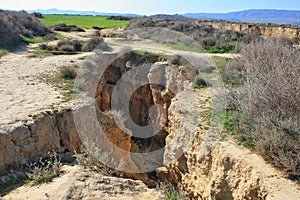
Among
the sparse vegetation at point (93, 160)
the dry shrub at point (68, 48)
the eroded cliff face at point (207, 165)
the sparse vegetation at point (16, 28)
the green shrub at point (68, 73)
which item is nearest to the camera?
the eroded cliff face at point (207, 165)

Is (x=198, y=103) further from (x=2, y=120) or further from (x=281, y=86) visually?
(x=2, y=120)

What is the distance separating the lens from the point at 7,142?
19.5ft

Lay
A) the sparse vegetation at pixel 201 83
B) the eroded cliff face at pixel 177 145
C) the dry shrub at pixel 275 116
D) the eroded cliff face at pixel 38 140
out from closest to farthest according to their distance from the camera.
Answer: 1. the dry shrub at pixel 275 116
2. the eroded cliff face at pixel 177 145
3. the eroded cliff face at pixel 38 140
4. the sparse vegetation at pixel 201 83

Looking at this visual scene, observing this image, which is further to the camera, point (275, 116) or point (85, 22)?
point (85, 22)

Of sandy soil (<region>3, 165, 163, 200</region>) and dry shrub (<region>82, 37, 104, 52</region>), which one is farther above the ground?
dry shrub (<region>82, 37, 104, 52</region>)

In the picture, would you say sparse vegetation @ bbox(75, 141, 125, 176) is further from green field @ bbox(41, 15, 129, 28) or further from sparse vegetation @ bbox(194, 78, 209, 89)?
green field @ bbox(41, 15, 129, 28)

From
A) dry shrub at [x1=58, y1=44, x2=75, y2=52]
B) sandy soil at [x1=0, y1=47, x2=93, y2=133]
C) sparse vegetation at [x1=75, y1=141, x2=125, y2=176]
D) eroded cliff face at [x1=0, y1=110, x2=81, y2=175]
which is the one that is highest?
dry shrub at [x1=58, y1=44, x2=75, y2=52]

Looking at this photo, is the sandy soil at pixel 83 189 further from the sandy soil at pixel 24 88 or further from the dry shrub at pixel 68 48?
the dry shrub at pixel 68 48

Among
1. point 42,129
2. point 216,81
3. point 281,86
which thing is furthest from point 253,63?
point 42,129

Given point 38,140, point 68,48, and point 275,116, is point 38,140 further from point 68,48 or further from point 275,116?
point 68,48

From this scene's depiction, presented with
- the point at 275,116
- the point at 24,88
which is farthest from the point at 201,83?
the point at 24,88

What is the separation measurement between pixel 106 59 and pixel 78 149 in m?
6.22

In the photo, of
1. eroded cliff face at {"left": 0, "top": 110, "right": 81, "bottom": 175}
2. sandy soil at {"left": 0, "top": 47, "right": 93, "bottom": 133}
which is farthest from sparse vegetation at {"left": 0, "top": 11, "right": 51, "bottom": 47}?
eroded cliff face at {"left": 0, "top": 110, "right": 81, "bottom": 175}

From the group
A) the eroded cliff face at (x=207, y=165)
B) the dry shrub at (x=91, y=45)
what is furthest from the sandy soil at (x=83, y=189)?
the dry shrub at (x=91, y=45)
